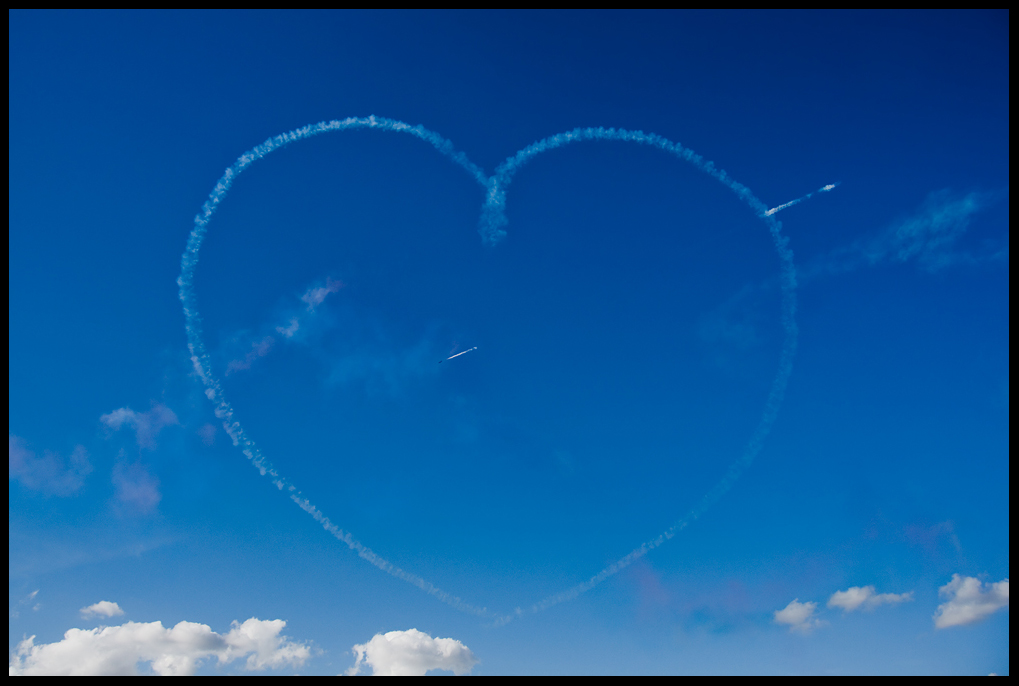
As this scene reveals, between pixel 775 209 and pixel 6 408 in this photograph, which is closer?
pixel 6 408
